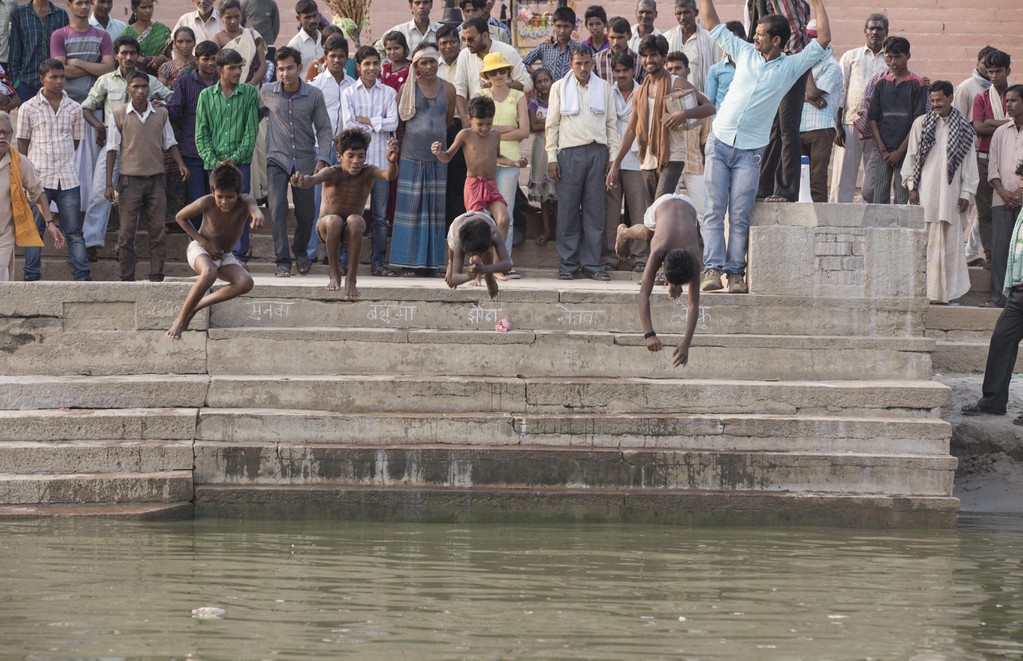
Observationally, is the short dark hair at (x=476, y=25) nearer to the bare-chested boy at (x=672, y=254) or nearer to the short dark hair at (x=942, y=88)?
the bare-chested boy at (x=672, y=254)

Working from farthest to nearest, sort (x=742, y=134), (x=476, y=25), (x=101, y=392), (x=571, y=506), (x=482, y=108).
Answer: (x=476, y=25) < (x=482, y=108) < (x=742, y=134) < (x=101, y=392) < (x=571, y=506)

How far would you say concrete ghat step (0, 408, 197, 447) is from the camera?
9.35 m

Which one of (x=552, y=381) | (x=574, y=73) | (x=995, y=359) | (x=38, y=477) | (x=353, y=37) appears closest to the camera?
(x=38, y=477)

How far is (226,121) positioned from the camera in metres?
11.7

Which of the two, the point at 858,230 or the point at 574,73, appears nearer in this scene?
the point at 858,230

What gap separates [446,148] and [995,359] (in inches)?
191

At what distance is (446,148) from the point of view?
12.1 m

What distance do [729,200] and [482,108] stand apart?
209 cm

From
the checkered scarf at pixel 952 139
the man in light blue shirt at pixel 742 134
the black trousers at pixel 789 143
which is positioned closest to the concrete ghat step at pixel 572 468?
the man in light blue shirt at pixel 742 134

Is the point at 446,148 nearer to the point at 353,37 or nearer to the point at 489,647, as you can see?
the point at 353,37

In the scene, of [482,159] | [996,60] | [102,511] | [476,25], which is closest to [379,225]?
[482,159]

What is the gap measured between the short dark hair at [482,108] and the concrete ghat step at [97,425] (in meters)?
3.36

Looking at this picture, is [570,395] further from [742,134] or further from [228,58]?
[228,58]

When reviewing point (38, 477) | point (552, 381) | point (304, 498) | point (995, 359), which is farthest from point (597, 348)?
point (38, 477)
